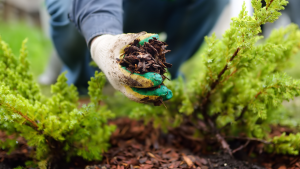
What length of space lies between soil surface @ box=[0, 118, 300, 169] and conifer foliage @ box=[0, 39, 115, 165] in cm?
10

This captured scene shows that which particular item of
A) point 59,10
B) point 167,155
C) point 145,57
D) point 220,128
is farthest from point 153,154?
point 59,10

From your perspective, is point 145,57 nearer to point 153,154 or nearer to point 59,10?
point 153,154

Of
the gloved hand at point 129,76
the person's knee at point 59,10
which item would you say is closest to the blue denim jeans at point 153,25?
the person's knee at point 59,10

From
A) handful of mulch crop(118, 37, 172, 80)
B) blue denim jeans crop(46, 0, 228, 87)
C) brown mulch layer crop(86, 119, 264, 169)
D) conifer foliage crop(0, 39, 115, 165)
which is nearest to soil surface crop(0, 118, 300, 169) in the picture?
brown mulch layer crop(86, 119, 264, 169)

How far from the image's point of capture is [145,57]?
0.99m

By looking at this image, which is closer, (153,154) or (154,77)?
(154,77)

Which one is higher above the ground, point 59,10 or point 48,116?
point 59,10

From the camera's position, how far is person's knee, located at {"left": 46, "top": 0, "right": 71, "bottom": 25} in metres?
2.06

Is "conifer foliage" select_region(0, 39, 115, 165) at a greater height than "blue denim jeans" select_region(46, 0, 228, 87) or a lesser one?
lesser

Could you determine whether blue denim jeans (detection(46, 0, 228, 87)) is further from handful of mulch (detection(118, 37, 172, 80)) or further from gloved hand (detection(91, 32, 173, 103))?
handful of mulch (detection(118, 37, 172, 80))

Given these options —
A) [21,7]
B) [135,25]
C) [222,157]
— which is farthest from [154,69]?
[21,7]

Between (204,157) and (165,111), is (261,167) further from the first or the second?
(165,111)

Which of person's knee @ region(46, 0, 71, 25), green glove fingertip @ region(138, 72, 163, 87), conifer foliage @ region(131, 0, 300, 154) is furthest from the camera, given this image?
person's knee @ region(46, 0, 71, 25)

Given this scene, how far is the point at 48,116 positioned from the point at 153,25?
6.21 feet
